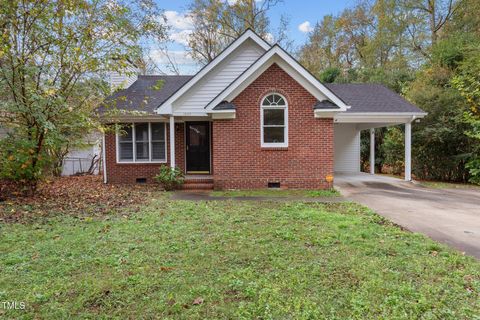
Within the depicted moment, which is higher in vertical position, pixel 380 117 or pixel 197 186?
pixel 380 117

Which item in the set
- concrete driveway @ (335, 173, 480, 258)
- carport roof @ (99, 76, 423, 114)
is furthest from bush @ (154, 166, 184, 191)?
concrete driveway @ (335, 173, 480, 258)

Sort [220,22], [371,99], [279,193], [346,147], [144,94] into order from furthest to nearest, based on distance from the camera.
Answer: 1. [220,22]
2. [346,147]
3. [371,99]
4. [144,94]
5. [279,193]

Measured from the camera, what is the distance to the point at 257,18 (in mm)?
25922

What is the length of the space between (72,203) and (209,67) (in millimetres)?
6642

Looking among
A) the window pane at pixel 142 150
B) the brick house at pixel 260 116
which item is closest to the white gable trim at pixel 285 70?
the brick house at pixel 260 116

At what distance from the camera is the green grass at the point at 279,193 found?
32.0ft

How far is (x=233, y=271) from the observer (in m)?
3.86

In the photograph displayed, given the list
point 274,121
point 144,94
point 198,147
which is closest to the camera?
point 274,121

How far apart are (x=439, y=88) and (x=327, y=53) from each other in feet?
53.6

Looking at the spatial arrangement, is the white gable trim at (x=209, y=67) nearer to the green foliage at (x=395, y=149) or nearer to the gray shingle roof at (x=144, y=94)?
the gray shingle roof at (x=144, y=94)

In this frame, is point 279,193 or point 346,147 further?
point 346,147

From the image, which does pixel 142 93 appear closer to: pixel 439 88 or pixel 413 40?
pixel 439 88

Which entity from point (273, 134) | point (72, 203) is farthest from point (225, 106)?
point (72, 203)

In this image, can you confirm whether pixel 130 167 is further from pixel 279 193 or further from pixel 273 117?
pixel 279 193
